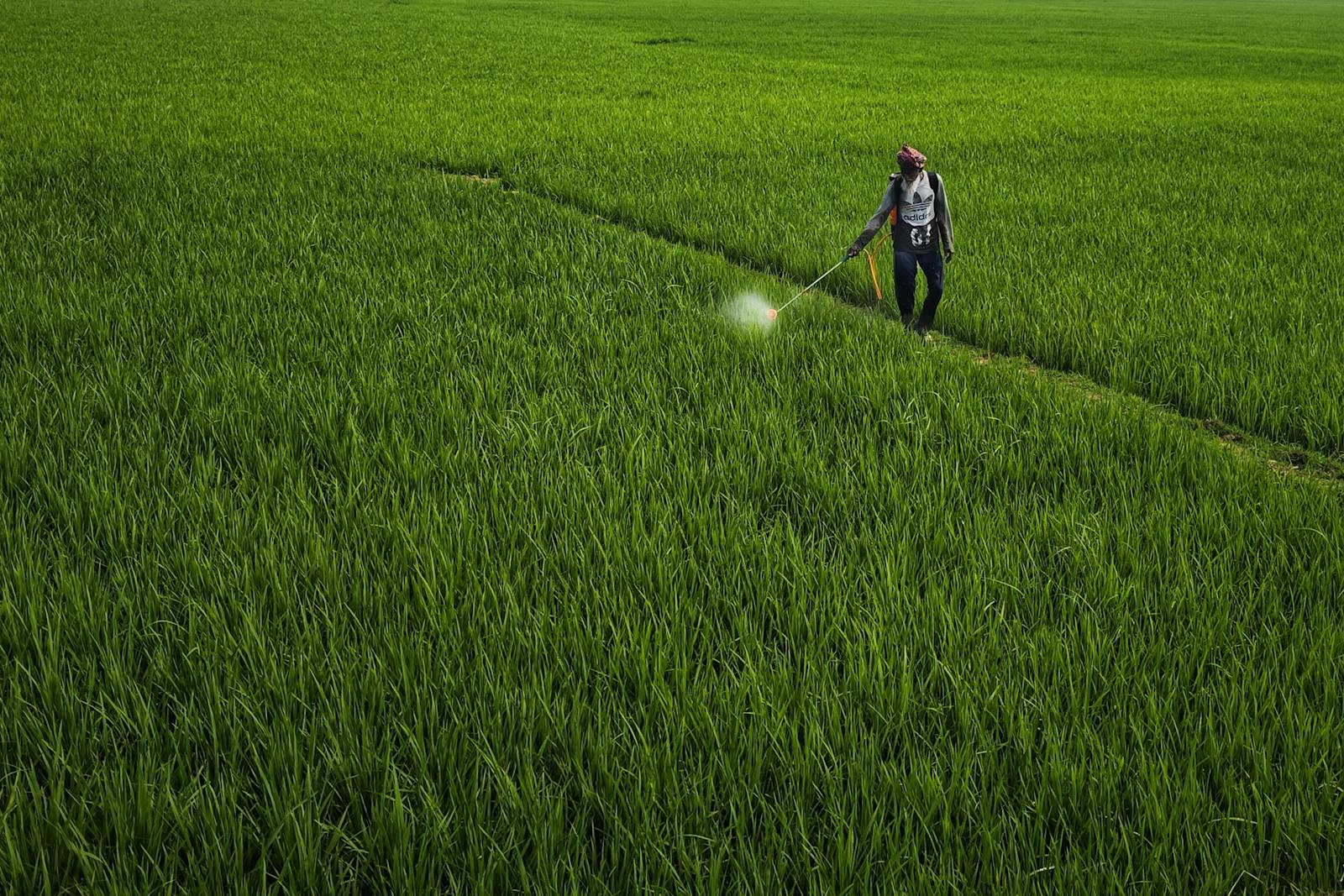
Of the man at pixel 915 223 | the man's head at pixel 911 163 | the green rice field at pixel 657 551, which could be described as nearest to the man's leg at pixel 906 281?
the man at pixel 915 223

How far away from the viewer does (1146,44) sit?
92.9 feet

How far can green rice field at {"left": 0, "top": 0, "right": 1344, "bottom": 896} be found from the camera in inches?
63.8

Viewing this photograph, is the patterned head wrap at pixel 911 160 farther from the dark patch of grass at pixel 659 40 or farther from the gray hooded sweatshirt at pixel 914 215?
the dark patch of grass at pixel 659 40

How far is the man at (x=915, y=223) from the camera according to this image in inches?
169

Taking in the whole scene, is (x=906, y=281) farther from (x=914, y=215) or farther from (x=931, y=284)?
(x=914, y=215)

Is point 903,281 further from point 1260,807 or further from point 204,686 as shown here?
point 204,686

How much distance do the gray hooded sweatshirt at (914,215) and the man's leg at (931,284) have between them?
0.17 feet

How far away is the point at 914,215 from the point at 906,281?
1.15 ft

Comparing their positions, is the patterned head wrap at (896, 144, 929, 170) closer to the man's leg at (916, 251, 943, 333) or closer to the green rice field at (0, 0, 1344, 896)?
the man's leg at (916, 251, 943, 333)

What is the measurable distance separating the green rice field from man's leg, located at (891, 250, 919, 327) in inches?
5.5

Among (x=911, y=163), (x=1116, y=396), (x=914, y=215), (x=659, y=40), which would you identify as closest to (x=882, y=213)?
(x=914, y=215)

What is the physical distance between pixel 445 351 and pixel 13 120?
8.92m

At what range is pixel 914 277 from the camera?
4551mm

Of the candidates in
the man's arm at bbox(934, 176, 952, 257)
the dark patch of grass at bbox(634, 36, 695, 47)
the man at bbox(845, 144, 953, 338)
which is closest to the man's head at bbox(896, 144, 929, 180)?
the man at bbox(845, 144, 953, 338)
